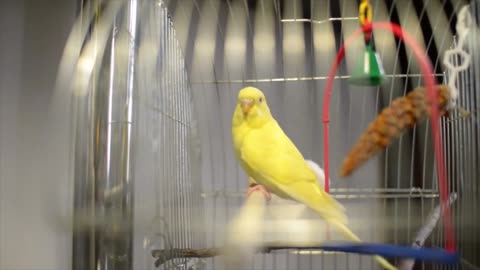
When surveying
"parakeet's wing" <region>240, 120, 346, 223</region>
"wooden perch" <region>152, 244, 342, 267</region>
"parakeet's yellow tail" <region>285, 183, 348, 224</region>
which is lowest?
"wooden perch" <region>152, 244, 342, 267</region>

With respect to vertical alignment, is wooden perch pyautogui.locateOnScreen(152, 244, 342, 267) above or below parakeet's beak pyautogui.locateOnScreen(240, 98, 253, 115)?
below

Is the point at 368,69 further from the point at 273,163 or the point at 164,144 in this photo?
the point at 164,144

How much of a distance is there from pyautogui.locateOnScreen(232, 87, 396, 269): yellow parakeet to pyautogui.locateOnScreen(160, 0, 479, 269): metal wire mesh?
0.16 metres

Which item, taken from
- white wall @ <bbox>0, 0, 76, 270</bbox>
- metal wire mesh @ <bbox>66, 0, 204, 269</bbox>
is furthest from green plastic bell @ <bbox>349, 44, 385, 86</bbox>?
white wall @ <bbox>0, 0, 76, 270</bbox>

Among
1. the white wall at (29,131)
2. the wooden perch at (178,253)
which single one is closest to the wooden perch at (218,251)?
the wooden perch at (178,253)

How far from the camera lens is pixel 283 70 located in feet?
2.62

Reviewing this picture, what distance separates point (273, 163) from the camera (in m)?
0.55

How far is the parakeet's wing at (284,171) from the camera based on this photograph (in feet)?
1.72

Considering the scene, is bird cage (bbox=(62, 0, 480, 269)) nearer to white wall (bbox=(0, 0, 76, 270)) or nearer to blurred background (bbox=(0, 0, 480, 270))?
blurred background (bbox=(0, 0, 480, 270))

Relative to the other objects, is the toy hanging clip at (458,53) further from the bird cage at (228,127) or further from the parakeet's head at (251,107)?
the parakeet's head at (251,107)

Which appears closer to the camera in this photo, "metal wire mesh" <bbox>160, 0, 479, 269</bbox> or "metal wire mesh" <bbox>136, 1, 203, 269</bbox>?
"metal wire mesh" <bbox>136, 1, 203, 269</bbox>

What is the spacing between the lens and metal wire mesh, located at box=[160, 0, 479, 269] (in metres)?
0.76

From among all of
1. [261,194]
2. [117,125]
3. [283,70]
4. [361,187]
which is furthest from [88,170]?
[361,187]

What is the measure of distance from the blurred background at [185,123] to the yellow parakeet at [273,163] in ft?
0.07
